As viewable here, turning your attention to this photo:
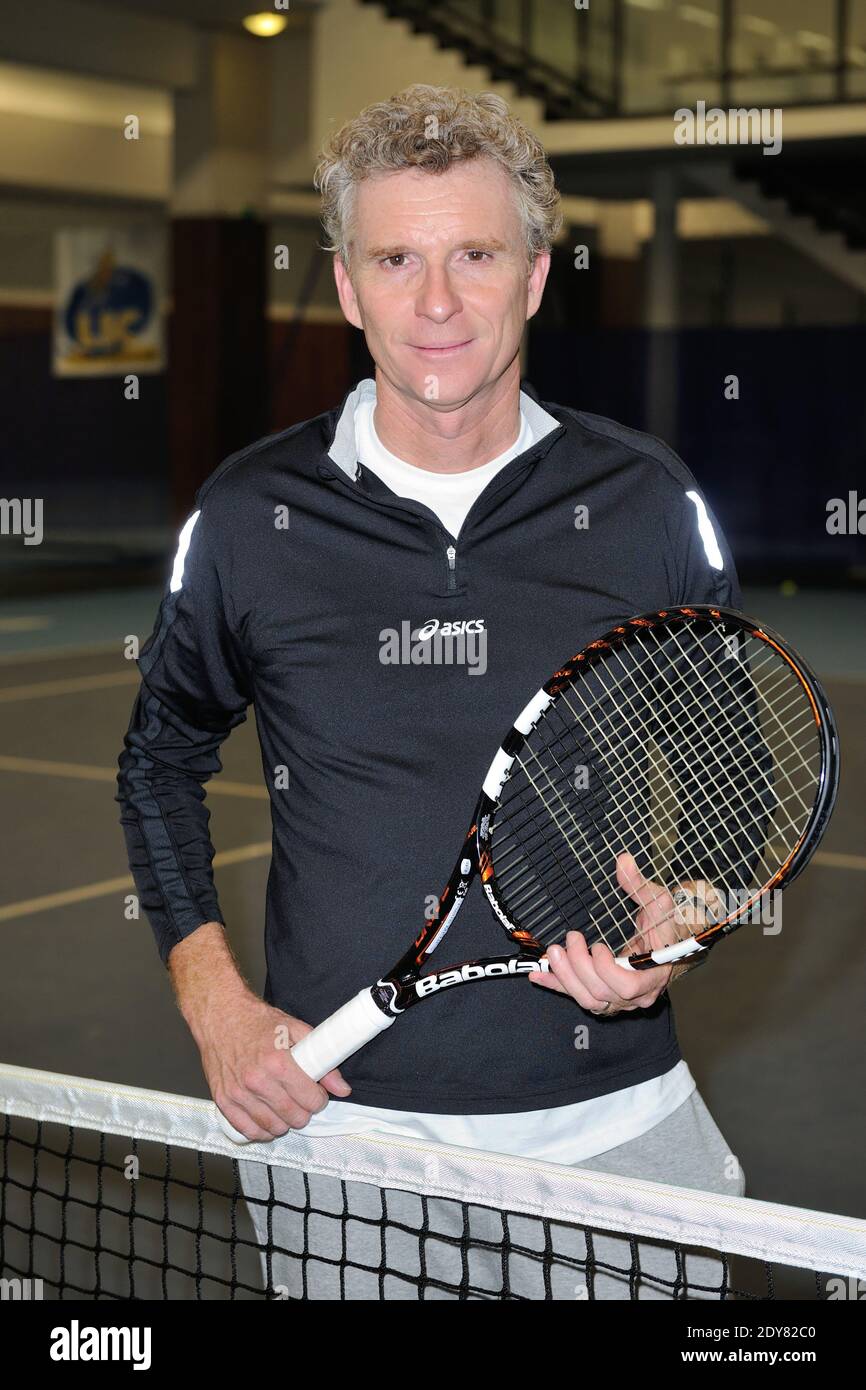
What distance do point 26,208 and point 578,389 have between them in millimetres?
7515

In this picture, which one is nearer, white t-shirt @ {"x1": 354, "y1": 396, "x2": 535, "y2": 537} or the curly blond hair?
the curly blond hair

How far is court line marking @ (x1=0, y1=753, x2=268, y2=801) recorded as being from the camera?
274 inches

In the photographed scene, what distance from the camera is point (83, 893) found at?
5.54m

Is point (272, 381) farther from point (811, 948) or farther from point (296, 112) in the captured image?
point (811, 948)

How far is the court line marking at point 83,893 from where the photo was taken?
17.4 feet

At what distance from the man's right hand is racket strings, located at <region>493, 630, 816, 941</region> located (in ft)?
0.87

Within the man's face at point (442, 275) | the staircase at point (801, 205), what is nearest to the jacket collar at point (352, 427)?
the man's face at point (442, 275)

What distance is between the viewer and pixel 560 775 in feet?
5.72

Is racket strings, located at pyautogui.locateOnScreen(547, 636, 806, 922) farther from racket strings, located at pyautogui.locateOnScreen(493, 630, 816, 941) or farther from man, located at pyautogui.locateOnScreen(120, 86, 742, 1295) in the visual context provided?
man, located at pyautogui.locateOnScreen(120, 86, 742, 1295)

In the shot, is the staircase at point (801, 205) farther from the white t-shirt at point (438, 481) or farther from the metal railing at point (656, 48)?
the white t-shirt at point (438, 481)

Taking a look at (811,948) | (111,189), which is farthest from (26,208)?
(811,948)

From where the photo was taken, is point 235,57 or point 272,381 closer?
point 235,57

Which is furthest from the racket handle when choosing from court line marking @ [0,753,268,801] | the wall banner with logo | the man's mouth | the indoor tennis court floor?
the wall banner with logo

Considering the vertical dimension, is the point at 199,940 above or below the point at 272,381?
below
